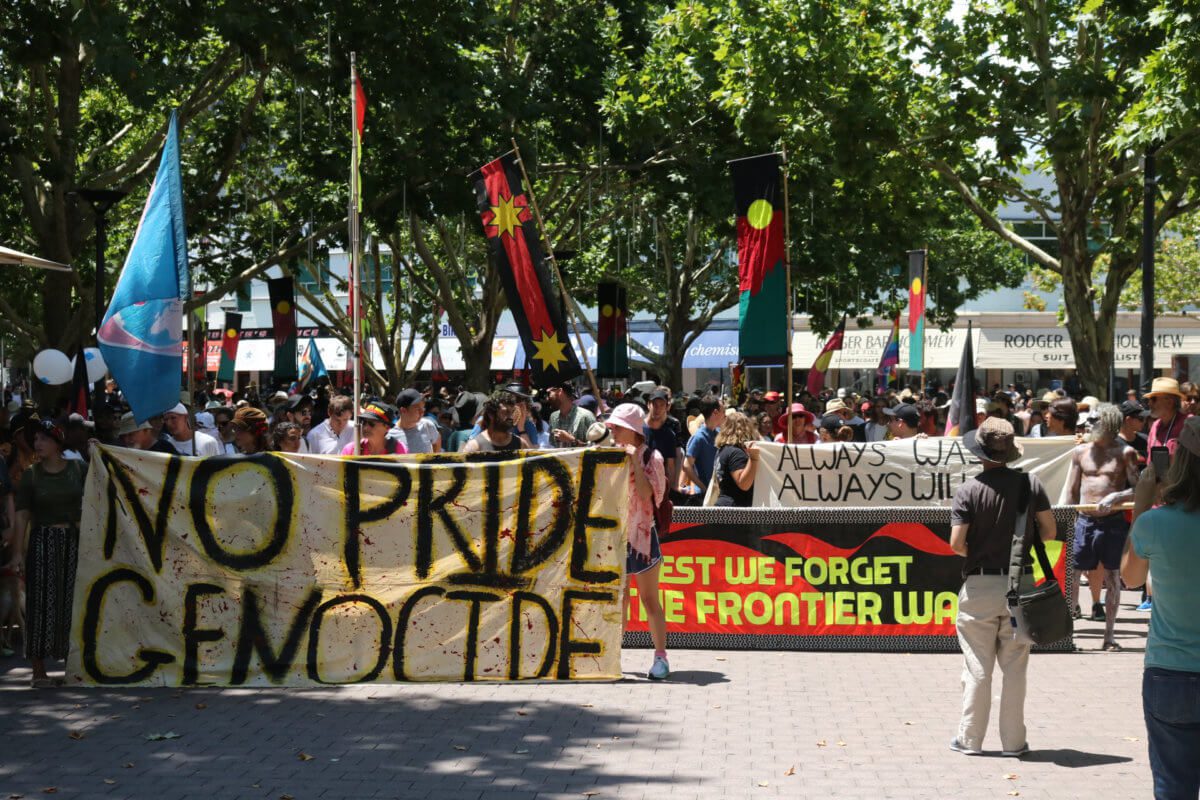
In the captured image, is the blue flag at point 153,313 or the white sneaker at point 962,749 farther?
the blue flag at point 153,313

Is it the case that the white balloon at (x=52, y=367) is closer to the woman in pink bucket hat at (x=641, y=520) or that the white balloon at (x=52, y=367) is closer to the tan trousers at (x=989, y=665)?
the woman in pink bucket hat at (x=641, y=520)

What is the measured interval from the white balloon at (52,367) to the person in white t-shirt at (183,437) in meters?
10.7

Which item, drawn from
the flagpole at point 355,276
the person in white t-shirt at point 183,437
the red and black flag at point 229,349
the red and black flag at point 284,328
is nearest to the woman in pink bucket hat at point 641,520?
the flagpole at point 355,276

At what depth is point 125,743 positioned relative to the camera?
24.2 ft

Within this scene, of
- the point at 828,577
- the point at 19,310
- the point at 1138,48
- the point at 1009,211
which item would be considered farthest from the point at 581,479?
the point at 1009,211

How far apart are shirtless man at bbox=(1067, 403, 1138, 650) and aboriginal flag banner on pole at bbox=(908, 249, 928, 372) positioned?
747 cm

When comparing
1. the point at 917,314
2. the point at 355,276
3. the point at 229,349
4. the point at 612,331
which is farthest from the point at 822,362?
the point at 355,276

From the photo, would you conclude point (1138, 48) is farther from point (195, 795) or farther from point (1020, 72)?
point (195, 795)

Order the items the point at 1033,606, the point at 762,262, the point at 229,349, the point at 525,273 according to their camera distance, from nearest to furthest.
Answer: the point at 1033,606
the point at 525,273
the point at 762,262
the point at 229,349

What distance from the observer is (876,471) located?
12461 mm

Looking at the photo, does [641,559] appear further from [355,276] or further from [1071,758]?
[1071,758]

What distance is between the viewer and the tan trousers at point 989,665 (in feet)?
23.2

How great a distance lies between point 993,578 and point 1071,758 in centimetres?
92

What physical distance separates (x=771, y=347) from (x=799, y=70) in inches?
353
